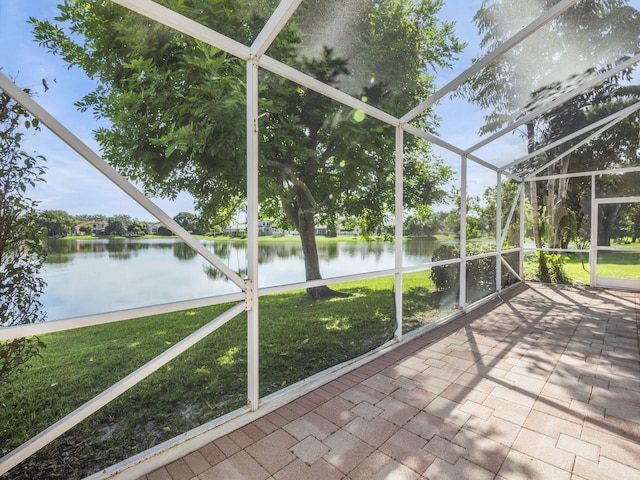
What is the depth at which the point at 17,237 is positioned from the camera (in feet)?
6.04

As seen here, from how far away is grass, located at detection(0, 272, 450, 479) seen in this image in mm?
2303

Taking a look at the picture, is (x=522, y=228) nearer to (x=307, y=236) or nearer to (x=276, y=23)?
(x=307, y=236)

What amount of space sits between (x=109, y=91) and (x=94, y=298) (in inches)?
86.0

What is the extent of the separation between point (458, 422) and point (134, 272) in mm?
2630

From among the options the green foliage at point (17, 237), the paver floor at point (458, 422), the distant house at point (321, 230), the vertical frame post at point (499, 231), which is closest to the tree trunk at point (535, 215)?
the vertical frame post at point (499, 231)

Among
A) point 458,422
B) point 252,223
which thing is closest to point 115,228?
point 252,223

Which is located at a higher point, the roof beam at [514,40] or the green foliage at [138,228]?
the roof beam at [514,40]

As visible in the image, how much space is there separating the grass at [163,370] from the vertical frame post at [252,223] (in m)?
0.80

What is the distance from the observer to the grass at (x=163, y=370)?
230cm

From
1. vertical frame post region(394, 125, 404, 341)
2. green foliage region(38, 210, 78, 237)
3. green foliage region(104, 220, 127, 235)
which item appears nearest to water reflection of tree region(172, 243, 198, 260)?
green foliage region(104, 220, 127, 235)

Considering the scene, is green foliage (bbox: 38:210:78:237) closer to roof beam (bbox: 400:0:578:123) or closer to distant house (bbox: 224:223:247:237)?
distant house (bbox: 224:223:247:237)

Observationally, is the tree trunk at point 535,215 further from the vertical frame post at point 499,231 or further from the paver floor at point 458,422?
the paver floor at point 458,422

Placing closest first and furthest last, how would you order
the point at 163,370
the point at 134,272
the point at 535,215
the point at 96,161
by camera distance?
the point at 96,161, the point at 134,272, the point at 163,370, the point at 535,215

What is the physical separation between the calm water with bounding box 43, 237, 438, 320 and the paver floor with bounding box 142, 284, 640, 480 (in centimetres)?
101
